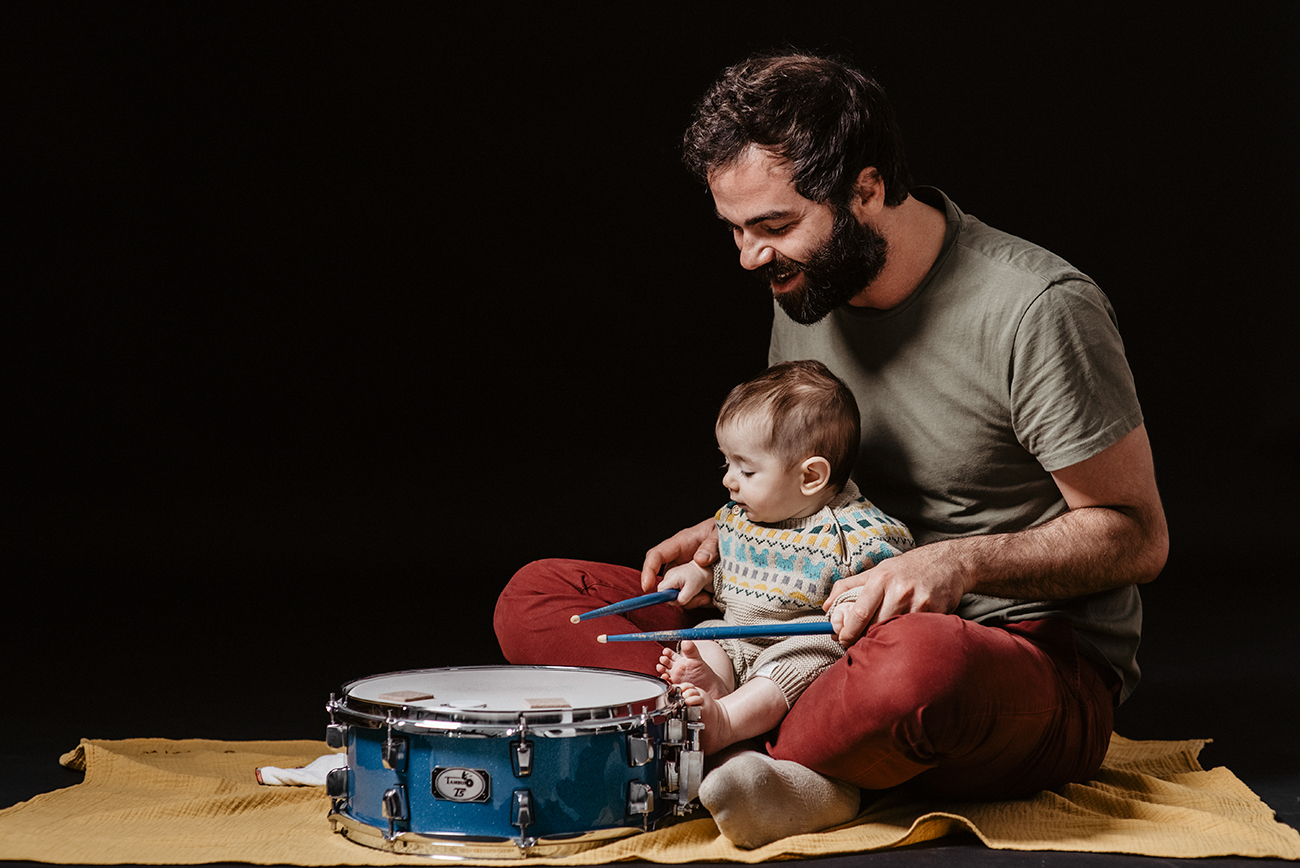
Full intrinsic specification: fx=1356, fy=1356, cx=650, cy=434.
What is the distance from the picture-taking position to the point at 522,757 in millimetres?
1834

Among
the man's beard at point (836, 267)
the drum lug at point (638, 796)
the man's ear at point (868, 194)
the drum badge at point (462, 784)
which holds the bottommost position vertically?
A: the drum lug at point (638, 796)

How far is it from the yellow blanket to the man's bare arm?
13.2 inches

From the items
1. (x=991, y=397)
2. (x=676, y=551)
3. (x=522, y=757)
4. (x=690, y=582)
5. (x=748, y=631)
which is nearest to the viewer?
(x=522, y=757)

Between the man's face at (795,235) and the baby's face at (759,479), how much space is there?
0.95 ft

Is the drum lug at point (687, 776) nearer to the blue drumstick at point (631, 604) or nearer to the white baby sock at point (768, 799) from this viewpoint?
the white baby sock at point (768, 799)

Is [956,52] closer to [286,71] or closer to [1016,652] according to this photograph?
[286,71]

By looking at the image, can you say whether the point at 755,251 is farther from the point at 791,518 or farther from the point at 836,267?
the point at 791,518

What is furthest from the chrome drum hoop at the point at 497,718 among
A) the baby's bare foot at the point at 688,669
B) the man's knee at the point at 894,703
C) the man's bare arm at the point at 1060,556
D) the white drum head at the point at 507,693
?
the man's bare arm at the point at 1060,556

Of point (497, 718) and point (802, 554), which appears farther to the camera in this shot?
point (802, 554)

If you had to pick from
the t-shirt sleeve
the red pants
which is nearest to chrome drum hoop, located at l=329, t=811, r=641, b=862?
the red pants

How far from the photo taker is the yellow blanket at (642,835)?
197cm

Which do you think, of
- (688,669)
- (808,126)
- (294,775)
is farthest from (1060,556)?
(294,775)

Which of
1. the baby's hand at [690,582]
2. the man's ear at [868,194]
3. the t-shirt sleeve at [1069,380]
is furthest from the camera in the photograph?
the baby's hand at [690,582]

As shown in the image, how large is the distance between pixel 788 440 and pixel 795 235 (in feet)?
1.18
